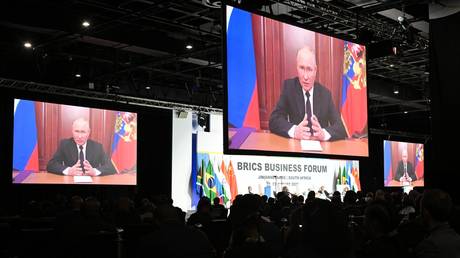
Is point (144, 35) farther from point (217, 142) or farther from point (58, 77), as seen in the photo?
point (217, 142)

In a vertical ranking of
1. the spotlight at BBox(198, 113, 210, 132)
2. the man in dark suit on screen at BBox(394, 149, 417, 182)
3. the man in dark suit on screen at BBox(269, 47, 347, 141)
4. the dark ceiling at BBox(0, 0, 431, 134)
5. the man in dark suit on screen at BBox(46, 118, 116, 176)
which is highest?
the dark ceiling at BBox(0, 0, 431, 134)

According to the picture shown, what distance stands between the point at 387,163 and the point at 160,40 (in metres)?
11.2

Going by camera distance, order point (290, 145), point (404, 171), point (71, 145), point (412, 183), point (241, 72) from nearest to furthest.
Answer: point (241, 72), point (290, 145), point (71, 145), point (404, 171), point (412, 183)

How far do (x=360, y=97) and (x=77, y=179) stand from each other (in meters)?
7.67

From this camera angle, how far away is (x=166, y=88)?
17938 mm

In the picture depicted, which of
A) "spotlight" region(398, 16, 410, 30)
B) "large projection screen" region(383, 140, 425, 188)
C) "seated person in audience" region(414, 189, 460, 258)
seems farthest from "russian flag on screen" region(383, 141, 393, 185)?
"seated person in audience" region(414, 189, 460, 258)

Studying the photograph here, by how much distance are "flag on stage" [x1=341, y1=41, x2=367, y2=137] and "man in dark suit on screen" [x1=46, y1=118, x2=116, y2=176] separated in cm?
760

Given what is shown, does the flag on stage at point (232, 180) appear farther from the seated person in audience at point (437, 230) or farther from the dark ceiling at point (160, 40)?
the seated person in audience at point (437, 230)

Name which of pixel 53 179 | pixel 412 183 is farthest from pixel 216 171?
pixel 412 183

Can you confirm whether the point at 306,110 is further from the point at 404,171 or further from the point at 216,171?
the point at 404,171

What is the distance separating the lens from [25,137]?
12984 mm

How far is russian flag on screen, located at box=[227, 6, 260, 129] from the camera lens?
6.81 meters

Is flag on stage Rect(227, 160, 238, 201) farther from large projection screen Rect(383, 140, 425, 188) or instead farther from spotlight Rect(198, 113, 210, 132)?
large projection screen Rect(383, 140, 425, 188)

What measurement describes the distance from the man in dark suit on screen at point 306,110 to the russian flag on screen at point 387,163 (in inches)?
498
